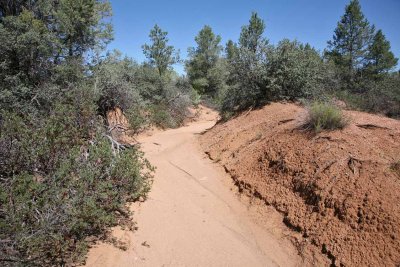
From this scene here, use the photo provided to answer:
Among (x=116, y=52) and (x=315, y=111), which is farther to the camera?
(x=116, y=52)

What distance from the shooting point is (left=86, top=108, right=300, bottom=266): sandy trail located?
4.54m

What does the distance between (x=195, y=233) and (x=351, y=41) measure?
25.6 m

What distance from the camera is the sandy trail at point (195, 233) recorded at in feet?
14.9

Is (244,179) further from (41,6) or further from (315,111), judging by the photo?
(41,6)

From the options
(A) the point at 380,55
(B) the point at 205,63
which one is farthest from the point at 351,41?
(B) the point at 205,63

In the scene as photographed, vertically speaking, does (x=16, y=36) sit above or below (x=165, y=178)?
above

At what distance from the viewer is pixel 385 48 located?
79.5 ft

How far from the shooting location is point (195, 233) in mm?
5270

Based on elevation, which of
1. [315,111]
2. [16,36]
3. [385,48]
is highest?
[385,48]

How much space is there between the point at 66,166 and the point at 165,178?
3.20 metres

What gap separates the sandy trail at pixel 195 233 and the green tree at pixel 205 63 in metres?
22.5

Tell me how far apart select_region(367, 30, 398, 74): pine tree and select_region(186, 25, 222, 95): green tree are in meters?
13.5

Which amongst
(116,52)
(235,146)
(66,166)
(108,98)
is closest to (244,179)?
(235,146)

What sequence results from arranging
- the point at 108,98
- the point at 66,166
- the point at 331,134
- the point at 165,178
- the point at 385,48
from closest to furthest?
the point at 66,166 < the point at 331,134 < the point at 165,178 < the point at 108,98 < the point at 385,48
